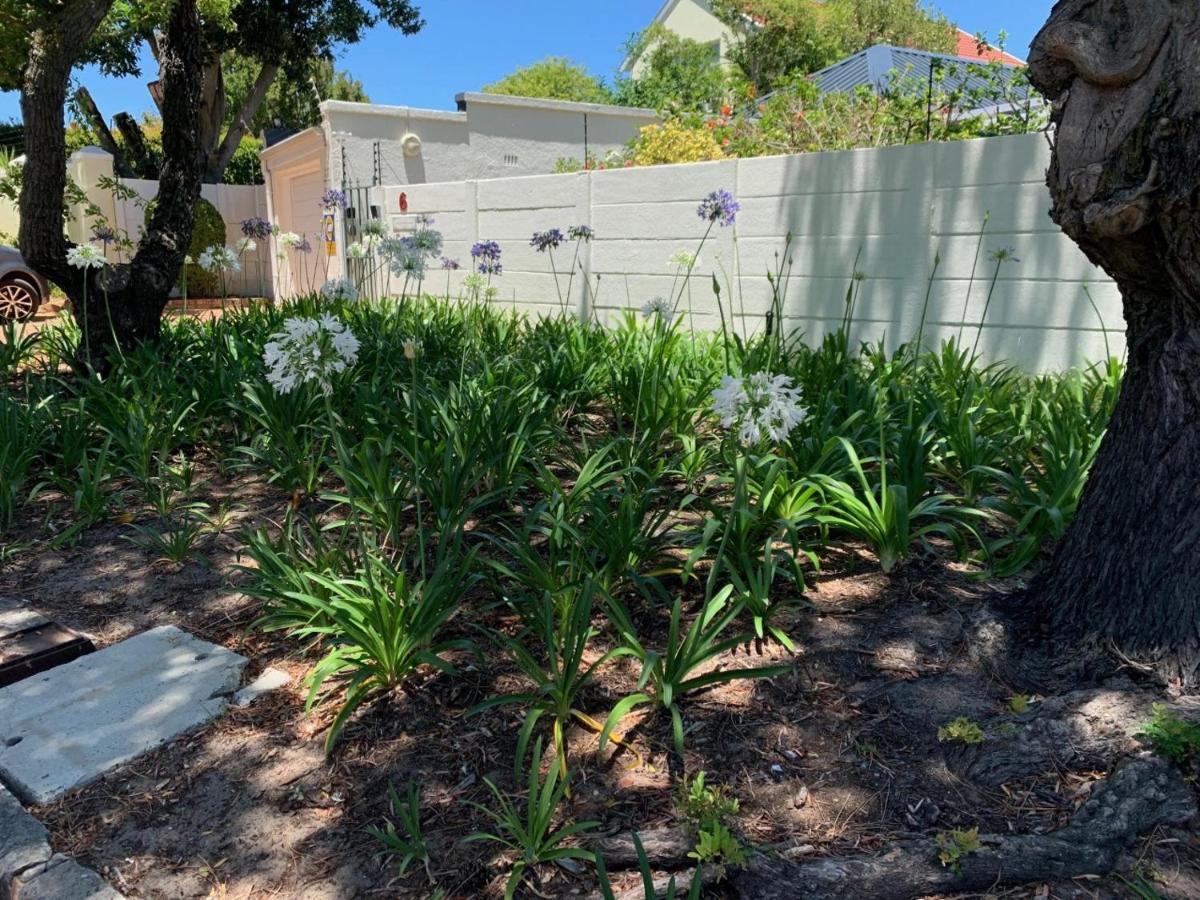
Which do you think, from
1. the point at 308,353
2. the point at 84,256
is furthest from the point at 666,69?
the point at 308,353

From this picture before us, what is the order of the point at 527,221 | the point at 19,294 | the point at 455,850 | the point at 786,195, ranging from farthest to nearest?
the point at 19,294 → the point at 527,221 → the point at 786,195 → the point at 455,850

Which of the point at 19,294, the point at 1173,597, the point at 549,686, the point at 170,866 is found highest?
the point at 19,294

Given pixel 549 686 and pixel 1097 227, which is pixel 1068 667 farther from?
pixel 549 686

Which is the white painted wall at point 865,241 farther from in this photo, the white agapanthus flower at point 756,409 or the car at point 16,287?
the car at point 16,287

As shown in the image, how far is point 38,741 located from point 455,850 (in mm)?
1320

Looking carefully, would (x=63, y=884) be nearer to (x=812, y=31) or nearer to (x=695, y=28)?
(x=812, y=31)

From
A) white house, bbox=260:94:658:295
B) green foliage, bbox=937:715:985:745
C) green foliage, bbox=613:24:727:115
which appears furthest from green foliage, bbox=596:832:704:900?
green foliage, bbox=613:24:727:115

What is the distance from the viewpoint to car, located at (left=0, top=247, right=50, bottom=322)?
450 inches

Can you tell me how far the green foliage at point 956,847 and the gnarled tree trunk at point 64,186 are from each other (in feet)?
17.2

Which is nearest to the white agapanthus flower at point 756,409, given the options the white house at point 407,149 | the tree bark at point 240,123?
the white house at point 407,149

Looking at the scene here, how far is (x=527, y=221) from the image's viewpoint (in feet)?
Result: 26.8

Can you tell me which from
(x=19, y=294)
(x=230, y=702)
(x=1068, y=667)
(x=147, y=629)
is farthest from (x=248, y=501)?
(x=19, y=294)

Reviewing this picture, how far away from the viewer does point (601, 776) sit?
211 cm

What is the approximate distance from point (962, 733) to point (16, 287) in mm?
13027
